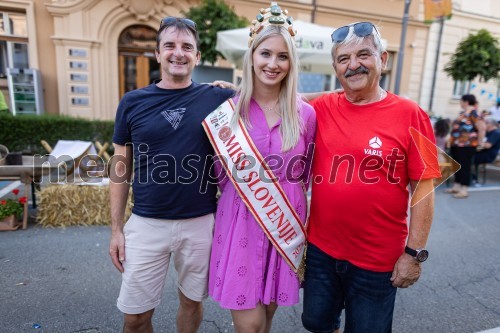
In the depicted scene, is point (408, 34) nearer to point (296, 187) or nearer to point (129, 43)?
point (129, 43)

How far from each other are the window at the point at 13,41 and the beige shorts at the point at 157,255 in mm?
9307

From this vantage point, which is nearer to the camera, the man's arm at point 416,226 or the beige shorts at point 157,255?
the man's arm at point 416,226

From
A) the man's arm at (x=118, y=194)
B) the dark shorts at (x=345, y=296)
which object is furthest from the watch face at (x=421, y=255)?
the man's arm at (x=118, y=194)

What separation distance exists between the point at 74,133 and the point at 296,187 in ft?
21.8

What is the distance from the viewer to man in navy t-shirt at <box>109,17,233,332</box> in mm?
1787

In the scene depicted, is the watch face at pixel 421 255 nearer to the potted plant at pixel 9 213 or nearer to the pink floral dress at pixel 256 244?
the pink floral dress at pixel 256 244

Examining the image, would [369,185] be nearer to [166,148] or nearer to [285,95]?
[285,95]

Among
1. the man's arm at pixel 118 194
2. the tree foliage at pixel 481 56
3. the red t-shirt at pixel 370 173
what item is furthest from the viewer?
the tree foliage at pixel 481 56

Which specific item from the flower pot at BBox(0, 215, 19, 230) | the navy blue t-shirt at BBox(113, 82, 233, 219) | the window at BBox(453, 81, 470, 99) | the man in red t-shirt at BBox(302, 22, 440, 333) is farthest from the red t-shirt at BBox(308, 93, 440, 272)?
the window at BBox(453, 81, 470, 99)

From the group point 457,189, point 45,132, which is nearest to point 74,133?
point 45,132

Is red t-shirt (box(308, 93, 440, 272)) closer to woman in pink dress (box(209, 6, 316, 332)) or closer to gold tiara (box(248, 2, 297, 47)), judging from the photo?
woman in pink dress (box(209, 6, 316, 332))

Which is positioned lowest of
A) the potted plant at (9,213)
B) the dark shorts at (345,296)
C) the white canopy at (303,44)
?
the potted plant at (9,213)

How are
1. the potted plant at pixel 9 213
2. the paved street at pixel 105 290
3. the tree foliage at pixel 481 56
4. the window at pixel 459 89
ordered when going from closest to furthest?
the paved street at pixel 105 290, the potted plant at pixel 9 213, the tree foliage at pixel 481 56, the window at pixel 459 89

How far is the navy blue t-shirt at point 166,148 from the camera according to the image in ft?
5.84
